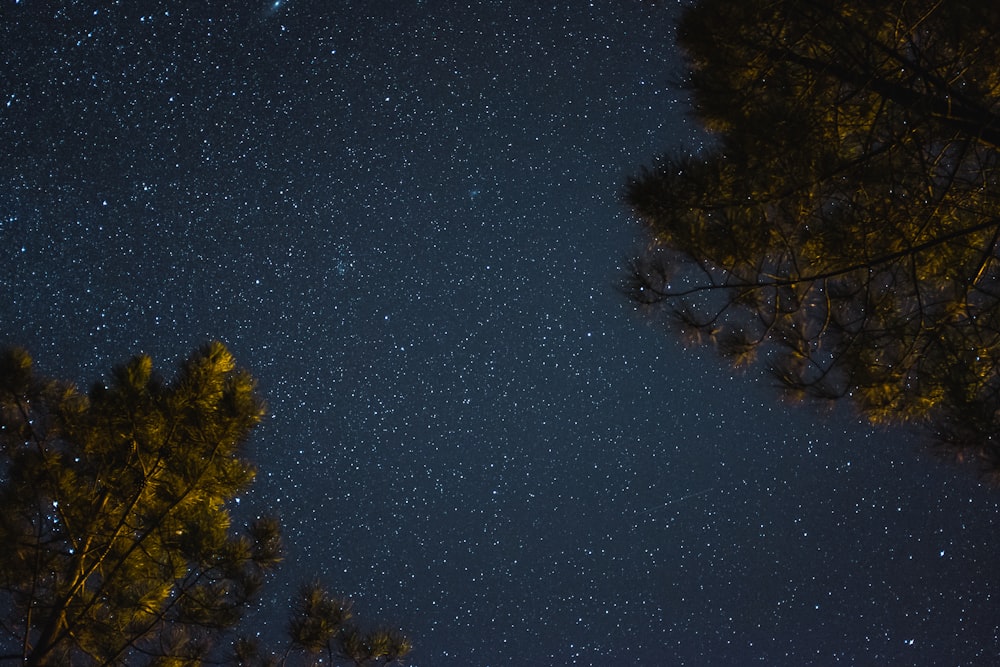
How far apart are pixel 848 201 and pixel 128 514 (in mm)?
3580

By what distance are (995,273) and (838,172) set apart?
1023 millimetres

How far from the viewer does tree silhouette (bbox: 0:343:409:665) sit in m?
3.26

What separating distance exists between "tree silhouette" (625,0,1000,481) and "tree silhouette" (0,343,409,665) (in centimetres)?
212

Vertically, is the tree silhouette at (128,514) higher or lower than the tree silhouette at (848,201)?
lower

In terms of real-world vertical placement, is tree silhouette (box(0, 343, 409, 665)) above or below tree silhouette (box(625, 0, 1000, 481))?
below

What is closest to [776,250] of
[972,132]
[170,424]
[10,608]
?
[972,132]

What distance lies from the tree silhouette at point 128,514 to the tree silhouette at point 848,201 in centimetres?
212

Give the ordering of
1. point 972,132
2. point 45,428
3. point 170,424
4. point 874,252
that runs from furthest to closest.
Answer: point 45,428 → point 170,424 → point 874,252 → point 972,132

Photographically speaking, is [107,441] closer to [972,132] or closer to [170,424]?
[170,424]

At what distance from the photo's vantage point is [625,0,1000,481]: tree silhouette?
2411 millimetres

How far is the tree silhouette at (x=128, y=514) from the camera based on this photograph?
10.7ft

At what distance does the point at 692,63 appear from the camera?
3045 millimetres

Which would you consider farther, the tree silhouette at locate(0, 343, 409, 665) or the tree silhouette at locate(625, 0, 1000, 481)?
the tree silhouette at locate(0, 343, 409, 665)

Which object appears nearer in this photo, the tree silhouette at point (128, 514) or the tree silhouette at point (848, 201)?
the tree silhouette at point (848, 201)
